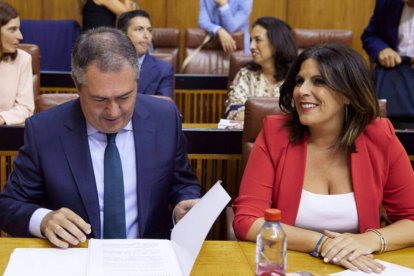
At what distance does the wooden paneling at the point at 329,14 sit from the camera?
7188 mm

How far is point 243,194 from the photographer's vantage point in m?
1.90

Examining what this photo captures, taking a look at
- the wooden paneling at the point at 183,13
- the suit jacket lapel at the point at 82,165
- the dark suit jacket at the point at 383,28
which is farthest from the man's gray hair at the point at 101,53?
the wooden paneling at the point at 183,13

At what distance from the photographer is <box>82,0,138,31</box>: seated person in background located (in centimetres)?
503

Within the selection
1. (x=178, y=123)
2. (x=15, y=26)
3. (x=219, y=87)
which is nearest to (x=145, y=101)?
(x=178, y=123)

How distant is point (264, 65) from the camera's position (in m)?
4.03

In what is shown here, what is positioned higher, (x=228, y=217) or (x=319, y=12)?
(x=319, y=12)

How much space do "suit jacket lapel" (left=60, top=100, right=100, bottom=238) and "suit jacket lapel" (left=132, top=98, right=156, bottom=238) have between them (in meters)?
0.14

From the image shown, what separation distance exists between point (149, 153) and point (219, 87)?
114 inches

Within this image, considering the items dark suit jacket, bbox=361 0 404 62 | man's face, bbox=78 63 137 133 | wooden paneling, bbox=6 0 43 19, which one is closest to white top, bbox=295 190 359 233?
man's face, bbox=78 63 137 133

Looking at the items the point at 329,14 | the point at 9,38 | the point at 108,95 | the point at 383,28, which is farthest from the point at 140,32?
the point at 329,14

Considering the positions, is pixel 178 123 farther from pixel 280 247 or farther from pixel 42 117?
pixel 280 247

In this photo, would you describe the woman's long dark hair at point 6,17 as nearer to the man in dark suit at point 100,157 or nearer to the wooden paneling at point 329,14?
the man in dark suit at point 100,157

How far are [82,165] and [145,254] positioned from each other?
435 millimetres

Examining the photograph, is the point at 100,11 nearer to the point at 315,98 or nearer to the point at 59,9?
the point at 59,9
